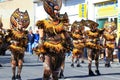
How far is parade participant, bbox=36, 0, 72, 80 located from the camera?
9211 mm

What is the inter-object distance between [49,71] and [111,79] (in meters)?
5.75

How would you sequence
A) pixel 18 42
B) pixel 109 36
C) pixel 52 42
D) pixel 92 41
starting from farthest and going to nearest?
pixel 109 36 < pixel 92 41 < pixel 18 42 < pixel 52 42

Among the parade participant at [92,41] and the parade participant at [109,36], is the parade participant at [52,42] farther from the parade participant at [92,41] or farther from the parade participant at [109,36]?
the parade participant at [109,36]

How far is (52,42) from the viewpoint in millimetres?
9336

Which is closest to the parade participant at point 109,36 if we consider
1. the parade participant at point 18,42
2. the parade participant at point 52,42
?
the parade participant at point 18,42

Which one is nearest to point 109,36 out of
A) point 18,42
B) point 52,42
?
point 18,42

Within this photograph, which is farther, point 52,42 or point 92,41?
point 92,41

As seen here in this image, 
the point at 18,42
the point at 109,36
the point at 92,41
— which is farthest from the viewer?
the point at 109,36

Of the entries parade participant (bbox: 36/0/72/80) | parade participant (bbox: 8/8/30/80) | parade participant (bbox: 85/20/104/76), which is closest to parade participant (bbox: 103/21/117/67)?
A: parade participant (bbox: 85/20/104/76)

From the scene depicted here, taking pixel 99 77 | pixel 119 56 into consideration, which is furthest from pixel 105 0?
pixel 99 77

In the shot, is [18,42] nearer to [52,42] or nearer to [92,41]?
[92,41]

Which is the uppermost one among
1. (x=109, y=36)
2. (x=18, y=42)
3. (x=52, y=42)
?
(x=52, y=42)

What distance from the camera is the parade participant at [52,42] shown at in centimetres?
921

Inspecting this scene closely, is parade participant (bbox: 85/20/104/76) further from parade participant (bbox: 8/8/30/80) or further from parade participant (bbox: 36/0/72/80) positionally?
Answer: parade participant (bbox: 36/0/72/80)
